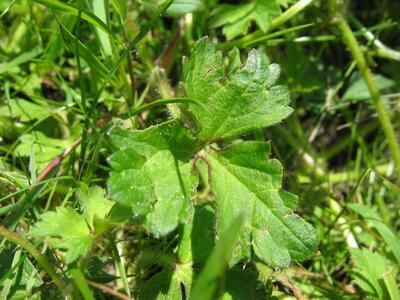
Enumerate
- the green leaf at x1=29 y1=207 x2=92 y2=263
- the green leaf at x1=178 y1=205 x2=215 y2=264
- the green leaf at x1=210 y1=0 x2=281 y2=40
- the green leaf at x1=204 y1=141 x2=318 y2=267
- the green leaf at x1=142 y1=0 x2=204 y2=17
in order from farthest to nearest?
1. the green leaf at x1=210 y1=0 x2=281 y2=40
2. the green leaf at x1=142 y1=0 x2=204 y2=17
3. the green leaf at x1=178 y1=205 x2=215 y2=264
4. the green leaf at x1=204 y1=141 x2=318 y2=267
5. the green leaf at x1=29 y1=207 x2=92 y2=263

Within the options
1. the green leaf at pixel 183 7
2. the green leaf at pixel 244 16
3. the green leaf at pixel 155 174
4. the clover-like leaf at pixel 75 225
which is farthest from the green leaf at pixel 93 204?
the green leaf at pixel 244 16

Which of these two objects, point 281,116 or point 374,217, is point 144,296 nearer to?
point 281,116

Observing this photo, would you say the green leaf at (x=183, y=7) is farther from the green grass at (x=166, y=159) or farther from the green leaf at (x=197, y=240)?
the green leaf at (x=197, y=240)

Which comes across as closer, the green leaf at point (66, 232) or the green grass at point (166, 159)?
the green leaf at point (66, 232)

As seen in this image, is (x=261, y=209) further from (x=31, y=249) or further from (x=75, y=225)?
(x=31, y=249)

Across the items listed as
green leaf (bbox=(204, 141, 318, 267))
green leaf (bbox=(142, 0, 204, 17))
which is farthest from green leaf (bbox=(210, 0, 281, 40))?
green leaf (bbox=(204, 141, 318, 267))

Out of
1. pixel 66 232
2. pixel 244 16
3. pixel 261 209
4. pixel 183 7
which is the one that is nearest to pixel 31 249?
pixel 66 232

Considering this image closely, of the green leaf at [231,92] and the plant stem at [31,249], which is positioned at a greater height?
the green leaf at [231,92]

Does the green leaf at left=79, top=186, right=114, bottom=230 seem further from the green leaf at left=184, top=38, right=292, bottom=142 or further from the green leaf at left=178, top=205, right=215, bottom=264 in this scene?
the green leaf at left=184, top=38, right=292, bottom=142
